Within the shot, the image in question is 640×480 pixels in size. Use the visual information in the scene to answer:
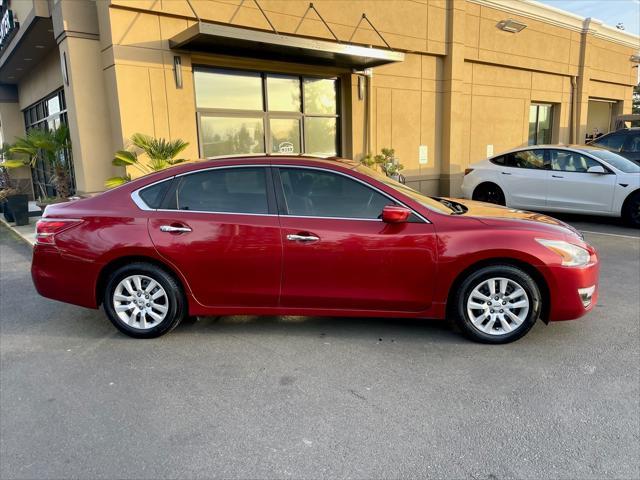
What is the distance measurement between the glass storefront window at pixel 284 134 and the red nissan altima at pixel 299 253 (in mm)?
6596

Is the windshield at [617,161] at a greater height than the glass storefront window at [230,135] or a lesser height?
lesser

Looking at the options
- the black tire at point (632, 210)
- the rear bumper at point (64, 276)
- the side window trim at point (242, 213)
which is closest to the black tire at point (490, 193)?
the black tire at point (632, 210)

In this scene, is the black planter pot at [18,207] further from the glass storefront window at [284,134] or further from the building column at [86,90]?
the glass storefront window at [284,134]

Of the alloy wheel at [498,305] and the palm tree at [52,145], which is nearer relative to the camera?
the alloy wheel at [498,305]

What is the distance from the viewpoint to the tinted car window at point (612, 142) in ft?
38.1

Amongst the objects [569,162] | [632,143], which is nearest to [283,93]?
[569,162]

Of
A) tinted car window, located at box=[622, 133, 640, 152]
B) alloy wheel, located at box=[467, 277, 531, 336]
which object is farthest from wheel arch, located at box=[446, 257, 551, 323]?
tinted car window, located at box=[622, 133, 640, 152]

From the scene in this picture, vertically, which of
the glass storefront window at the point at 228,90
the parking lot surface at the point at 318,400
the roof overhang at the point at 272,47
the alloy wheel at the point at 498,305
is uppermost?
the roof overhang at the point at 272,47

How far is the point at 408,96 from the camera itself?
1279cm

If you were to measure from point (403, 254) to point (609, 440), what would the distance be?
74.1 inches

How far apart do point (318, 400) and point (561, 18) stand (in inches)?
704

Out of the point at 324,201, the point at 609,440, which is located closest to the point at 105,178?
the point at 324,201

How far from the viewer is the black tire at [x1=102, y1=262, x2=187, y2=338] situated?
14.1ft

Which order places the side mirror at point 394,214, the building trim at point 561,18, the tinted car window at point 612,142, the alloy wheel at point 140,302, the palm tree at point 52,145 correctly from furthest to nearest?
1. the building trim at point 561,18
2. the tinted car window at point 612,142
3. the palm tree at point 52,145
4. the alloy wheel at point 140,302
5. the side mirror at point 394,214
